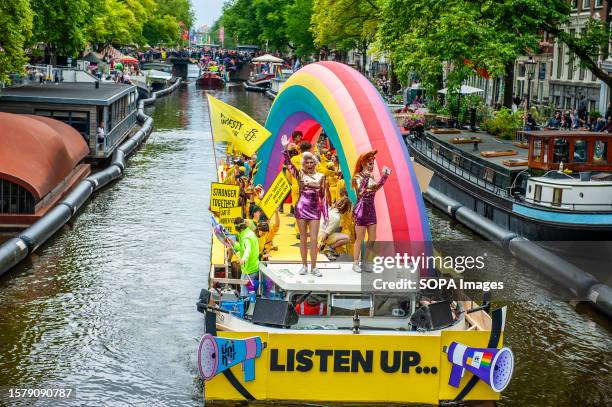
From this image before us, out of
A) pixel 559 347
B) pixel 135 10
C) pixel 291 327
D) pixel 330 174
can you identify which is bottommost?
pixel 559 347

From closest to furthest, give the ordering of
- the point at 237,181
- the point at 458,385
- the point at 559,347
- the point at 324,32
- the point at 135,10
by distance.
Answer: the point at 458,385
the point at 559,347
the point at 237,181
the point at 324,32
the point at 135,10

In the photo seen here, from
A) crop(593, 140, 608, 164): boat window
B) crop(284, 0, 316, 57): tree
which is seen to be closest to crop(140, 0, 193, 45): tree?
crop(284, 0, 316, 57): tree

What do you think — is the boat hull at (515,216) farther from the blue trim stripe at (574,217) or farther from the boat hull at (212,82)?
the boat hull at (212,82)

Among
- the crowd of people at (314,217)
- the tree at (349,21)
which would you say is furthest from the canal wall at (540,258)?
the tree at (349,21)

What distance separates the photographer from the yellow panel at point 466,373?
15.3m

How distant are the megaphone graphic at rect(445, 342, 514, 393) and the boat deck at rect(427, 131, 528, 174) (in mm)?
18061

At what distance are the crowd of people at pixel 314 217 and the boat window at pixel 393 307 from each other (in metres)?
0.68

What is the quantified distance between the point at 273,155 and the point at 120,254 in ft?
17.7

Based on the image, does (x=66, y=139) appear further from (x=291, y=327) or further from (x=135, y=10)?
(x=135, y=10)

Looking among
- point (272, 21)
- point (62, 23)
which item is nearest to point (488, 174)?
point (62, 23)

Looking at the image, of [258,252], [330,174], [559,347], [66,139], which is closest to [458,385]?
[258,252]

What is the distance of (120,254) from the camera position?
28.8 meters

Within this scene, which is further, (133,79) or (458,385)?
(133,79)

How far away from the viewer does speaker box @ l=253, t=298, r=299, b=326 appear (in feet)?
50.8
